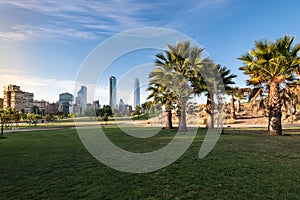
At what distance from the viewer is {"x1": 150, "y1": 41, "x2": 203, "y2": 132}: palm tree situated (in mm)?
16047

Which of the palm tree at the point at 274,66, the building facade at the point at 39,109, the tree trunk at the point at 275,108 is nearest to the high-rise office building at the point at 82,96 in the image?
the palm tree at the point at 274,66

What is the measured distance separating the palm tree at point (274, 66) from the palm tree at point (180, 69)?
386 centimetres

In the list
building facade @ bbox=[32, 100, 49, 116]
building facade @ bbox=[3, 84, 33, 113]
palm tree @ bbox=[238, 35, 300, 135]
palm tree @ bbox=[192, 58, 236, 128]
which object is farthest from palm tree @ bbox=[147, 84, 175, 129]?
building facade @ bbox=[3, 84, 33, 113]

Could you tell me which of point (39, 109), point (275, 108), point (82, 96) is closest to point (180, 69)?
point (275, 108)

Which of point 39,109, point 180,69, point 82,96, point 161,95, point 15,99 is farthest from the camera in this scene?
point 39,109

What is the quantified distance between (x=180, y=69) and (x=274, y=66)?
6867mm

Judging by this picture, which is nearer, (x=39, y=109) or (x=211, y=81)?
(x=211, y=81)

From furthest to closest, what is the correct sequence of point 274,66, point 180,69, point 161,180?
point 180,69, point 274,66, point 161,180

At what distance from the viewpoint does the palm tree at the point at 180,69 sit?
1605 centimetres

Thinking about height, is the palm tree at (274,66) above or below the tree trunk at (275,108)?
above

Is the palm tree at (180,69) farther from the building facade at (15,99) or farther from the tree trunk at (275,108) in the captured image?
the building facade at (15,99)

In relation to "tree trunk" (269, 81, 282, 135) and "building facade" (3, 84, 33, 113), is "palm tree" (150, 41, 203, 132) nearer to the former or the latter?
"tree trunk" (269, 81, 282, 135)

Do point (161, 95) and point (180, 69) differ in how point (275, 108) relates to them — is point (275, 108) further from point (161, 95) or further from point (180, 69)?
point (161, 95)

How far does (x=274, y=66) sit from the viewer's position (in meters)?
14.0
